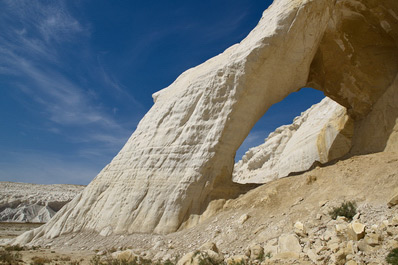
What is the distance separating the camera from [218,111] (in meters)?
10.8

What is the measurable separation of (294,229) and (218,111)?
5.48 meters

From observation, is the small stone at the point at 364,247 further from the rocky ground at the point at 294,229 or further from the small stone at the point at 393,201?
the small stone at the point at 393,201

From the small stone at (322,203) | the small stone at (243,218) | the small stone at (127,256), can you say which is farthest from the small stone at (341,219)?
the small stone at (127,256)

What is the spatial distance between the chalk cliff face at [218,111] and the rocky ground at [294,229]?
2.77 ft

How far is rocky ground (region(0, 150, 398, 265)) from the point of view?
16.8ft

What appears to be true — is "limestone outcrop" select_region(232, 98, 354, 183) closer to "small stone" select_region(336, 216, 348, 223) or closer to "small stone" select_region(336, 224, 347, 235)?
"small stone" select_region(336, 216, 348, 223)

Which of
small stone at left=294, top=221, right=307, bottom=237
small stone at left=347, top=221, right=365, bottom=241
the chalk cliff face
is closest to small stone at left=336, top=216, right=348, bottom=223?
small stone at left=347, top=221, right=365, bottom=241

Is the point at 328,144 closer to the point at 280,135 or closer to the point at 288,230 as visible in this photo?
the point at 288,230

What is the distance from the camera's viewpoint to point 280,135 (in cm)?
3139

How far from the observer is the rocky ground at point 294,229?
511 cm

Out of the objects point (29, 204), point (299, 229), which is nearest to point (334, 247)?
point (299, 229)

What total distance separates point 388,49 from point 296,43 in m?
4.83

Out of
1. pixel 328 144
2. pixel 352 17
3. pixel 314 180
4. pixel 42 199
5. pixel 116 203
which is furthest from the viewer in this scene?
pixel 42 199

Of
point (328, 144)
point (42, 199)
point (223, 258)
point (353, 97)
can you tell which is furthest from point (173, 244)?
point (42, 199)
